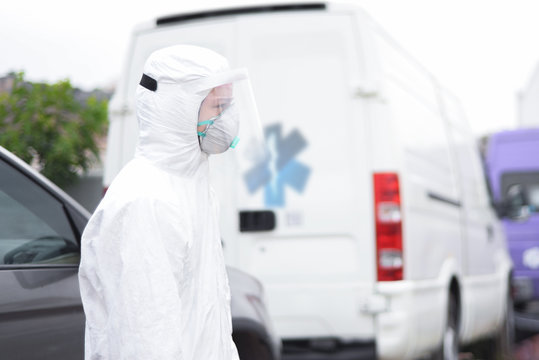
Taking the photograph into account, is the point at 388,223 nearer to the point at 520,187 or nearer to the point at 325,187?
the point at 325,187

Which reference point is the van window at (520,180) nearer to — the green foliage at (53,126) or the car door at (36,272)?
the green foliage at (53,126)

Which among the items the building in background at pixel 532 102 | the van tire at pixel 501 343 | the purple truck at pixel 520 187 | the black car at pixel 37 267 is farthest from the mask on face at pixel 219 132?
the building in background at pixel 532 102

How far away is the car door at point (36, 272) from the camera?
2.94 metres

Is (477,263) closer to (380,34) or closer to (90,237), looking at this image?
(380,34)

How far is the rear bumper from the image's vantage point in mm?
5367

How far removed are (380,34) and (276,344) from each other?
2295 millimetres

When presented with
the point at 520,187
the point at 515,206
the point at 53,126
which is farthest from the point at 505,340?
the point at 53,126

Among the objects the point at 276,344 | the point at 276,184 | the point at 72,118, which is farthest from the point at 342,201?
the point at 72,118

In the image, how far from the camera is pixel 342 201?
5.40 meters

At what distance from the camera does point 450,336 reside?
6617mm

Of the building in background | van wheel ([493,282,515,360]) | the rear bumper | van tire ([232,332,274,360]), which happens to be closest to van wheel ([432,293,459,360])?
the rear bumper

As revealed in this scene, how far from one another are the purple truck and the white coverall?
6.66 meters

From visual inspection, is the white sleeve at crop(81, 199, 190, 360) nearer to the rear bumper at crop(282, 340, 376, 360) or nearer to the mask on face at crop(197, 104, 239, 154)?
the mask on face at crop(197, 104, 239, 154)

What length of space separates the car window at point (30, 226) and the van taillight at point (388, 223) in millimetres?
2307
